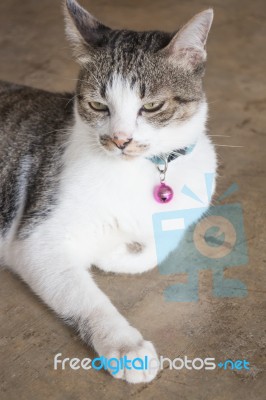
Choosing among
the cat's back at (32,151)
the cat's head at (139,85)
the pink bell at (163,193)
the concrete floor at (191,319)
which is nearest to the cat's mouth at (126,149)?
the cat's head at (139,85)

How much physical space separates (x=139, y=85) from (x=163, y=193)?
43cm

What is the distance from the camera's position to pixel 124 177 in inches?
88.8

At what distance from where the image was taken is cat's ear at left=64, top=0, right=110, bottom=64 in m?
2.20

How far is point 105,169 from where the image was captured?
89.2 inches

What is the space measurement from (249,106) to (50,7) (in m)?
2.01

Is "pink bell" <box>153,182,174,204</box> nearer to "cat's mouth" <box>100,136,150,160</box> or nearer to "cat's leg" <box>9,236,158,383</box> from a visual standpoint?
"cat's mouth" <box>100,136,150,160</box>

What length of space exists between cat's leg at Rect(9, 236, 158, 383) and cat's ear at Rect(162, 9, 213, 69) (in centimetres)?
82

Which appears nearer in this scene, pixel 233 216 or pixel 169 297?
pixel 169 297

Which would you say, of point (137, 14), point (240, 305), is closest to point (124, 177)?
point (240, 305)

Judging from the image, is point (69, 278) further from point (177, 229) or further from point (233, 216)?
point (233, 216)

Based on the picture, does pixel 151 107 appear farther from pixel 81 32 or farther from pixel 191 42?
pixel 81 32

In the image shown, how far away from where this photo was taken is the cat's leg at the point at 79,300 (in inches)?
77.4

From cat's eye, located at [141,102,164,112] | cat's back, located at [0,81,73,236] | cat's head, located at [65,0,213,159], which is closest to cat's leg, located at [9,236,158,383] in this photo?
cat's back, located at [0,81,73,236]

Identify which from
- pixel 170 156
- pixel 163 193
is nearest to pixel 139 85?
pixel 170 156
